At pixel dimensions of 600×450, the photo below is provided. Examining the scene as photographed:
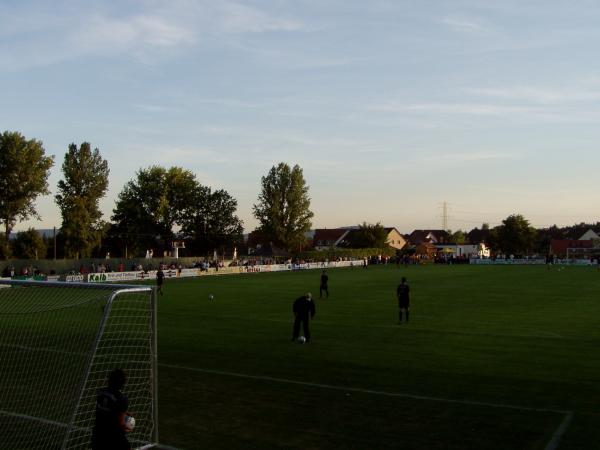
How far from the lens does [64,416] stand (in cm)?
1072

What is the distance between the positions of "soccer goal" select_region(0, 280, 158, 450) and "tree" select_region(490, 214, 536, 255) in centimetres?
10374

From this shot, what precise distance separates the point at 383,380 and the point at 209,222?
80.9m

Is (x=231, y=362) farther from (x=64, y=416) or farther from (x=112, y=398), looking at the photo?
(x=112, y=398)

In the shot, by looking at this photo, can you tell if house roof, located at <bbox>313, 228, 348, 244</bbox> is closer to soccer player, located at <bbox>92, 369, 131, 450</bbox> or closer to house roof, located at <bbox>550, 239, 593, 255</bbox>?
house roof, located at <bbox>550, 239, 593, 255</bbox>

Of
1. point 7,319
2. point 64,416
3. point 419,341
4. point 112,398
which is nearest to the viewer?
point 112,398

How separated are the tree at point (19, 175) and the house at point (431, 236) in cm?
12653

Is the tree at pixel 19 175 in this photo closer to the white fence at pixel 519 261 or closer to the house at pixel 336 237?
the white fence at pixel 519 261

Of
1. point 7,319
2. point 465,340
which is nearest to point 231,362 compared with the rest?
point 465,340

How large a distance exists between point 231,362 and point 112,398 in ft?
29.0

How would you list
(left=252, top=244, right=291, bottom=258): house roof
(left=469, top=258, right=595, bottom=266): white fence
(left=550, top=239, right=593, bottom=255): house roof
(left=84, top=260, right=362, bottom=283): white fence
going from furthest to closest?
(left=550, top=239, right=593, bottom=255): house roof < (left=252, top=244, right=291, bottom=258): house roof < (left=469, top=258, right=595, bottom=266): white fence < (left=84, top=260, right=362, bottom=283): white fence

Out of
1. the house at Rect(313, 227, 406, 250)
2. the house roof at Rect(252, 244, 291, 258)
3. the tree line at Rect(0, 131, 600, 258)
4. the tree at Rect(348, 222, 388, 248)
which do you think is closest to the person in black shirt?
the tree line at Rect(0, 131, 600, 258)

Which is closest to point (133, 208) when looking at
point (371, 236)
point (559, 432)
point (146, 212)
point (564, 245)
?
point (146, 212)

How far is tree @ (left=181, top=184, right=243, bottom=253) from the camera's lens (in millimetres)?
A: 91688

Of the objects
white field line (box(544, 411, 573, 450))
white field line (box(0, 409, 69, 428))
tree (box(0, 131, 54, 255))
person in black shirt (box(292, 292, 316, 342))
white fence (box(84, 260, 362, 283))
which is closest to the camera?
white field line (box(544, 411, 573, 450))
